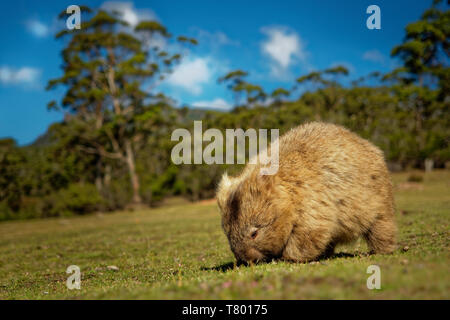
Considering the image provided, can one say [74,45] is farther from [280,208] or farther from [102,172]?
[280,208]

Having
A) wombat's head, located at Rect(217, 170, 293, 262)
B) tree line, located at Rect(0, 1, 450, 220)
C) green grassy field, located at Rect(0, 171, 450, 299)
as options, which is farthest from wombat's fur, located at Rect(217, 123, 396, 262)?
tree line, located at Rect(0, 1, 450, 220)

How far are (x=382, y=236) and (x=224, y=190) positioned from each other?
2.99m

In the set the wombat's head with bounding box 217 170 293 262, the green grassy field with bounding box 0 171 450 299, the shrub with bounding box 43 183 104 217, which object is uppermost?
the wombat's head with bounding box 217 170 293 262

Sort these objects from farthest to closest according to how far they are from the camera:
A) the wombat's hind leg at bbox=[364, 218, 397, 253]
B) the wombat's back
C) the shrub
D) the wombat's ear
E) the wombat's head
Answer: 1. the shrub
2. the wombat's hind leg at bbox=[364, 218, 397, 253]
3. the wombat's ear
4. the wombat's back
5. the wombat's head

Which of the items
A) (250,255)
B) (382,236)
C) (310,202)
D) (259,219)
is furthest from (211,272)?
(382,236)

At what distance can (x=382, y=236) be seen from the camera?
6477mm

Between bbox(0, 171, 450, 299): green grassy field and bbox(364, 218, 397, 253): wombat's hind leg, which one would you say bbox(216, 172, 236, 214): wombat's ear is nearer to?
bbox(0, 171, 450, 299): green grassy field

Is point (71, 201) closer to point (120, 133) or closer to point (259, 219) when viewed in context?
point (120, 133)

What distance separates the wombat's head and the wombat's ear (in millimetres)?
261

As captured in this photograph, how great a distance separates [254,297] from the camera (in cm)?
337

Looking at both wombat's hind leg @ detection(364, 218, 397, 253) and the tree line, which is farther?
the tree line

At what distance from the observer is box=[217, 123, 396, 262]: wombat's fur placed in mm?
5633

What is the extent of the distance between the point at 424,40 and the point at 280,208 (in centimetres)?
4504

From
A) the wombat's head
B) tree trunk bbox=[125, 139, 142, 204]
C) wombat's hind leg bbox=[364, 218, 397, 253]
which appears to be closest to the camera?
the wombat's head
